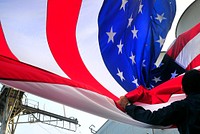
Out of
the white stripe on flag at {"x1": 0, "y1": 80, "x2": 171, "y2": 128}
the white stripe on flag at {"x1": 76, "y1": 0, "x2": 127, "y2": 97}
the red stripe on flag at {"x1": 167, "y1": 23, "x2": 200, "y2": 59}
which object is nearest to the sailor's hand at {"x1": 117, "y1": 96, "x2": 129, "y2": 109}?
the white stripe on flag at {"x1": 0, "y1": 80, "x2": 171, "y2": 128}

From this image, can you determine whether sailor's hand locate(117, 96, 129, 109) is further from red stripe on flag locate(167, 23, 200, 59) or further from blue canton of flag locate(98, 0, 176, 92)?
red stripe on flag locate(167, 23, 200, 59)

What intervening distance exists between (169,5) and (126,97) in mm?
1275

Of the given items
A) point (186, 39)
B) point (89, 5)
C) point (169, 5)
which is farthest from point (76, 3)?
point (186, 39)

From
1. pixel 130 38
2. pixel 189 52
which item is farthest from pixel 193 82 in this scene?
pixel 189 52

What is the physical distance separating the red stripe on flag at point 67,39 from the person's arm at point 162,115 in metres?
0.45

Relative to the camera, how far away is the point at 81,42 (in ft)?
8.11

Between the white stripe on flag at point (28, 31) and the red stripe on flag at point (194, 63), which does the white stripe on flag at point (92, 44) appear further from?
the red stripe on flag at point (194, 63)

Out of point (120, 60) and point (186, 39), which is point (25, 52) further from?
point (186, 39)

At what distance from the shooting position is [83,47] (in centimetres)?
248

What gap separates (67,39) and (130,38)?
0.65m

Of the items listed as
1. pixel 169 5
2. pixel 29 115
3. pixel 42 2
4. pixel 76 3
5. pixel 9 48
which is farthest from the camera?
pixel 29 115

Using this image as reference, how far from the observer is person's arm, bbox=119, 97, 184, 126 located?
179 centimetres

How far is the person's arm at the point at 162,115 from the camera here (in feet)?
5.88

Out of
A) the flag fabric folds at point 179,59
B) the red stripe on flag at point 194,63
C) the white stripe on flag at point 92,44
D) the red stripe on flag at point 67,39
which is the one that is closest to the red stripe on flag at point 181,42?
the flag fabric folds at point 179,59
